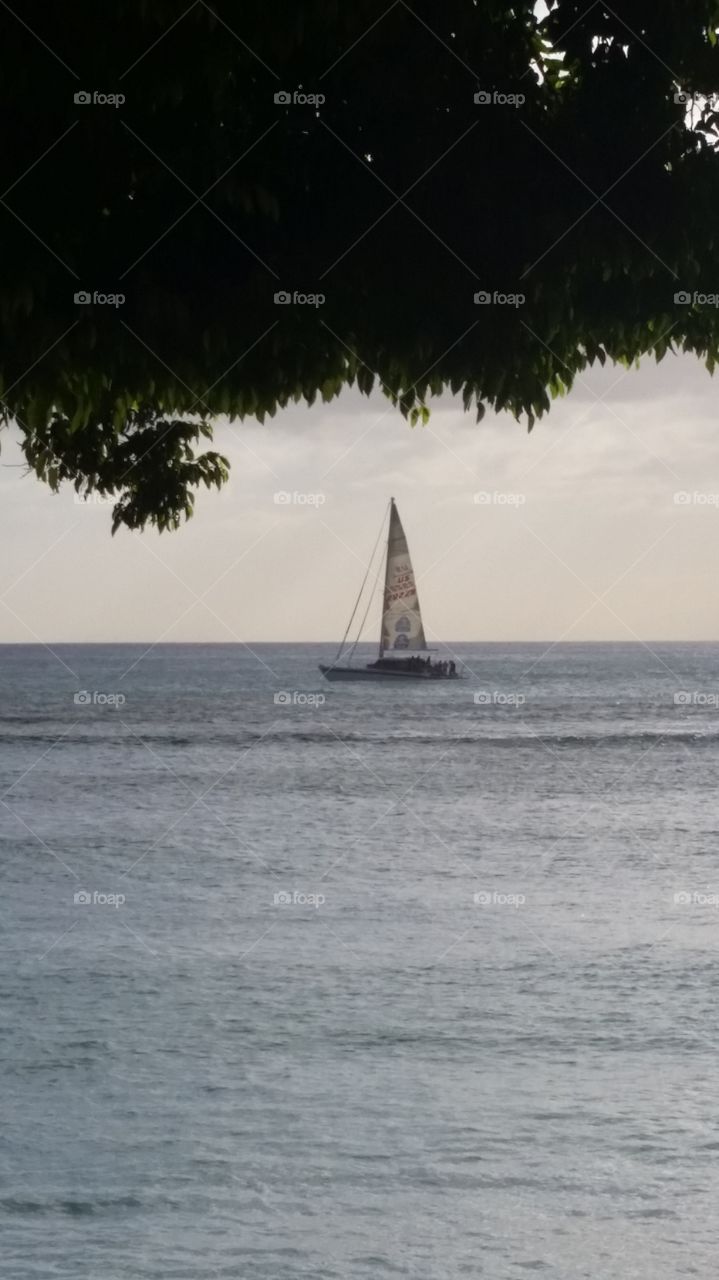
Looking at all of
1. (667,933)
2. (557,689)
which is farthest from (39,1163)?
(557,689)

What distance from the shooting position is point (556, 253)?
345 cm

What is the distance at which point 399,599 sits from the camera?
75.1m

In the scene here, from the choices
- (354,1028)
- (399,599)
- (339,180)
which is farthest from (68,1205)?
(399,599)

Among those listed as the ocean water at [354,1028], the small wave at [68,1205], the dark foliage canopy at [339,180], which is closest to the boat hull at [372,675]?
the ocean water at [354,1028]

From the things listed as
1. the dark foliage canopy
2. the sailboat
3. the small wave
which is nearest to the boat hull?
the sailboat

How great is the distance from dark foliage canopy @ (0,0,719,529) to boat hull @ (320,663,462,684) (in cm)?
10015

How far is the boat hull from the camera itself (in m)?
105

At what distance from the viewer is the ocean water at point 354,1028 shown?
1534 cm

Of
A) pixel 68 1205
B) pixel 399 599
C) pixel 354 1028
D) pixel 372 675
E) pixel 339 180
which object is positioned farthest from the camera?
pixel 372 675

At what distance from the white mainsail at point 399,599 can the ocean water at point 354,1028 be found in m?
10.9

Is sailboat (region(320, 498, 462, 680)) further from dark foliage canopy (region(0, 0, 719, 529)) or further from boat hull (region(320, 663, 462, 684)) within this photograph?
dark foliage canopy (region(0, 0, 719, 529))

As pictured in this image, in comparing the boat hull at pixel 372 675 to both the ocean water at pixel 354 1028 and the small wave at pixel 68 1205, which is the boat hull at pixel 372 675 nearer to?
the ocean water at pixel 354 1028

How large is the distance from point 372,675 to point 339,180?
359 ft

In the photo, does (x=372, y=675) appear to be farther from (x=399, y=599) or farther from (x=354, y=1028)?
(x=354, y=1028)
